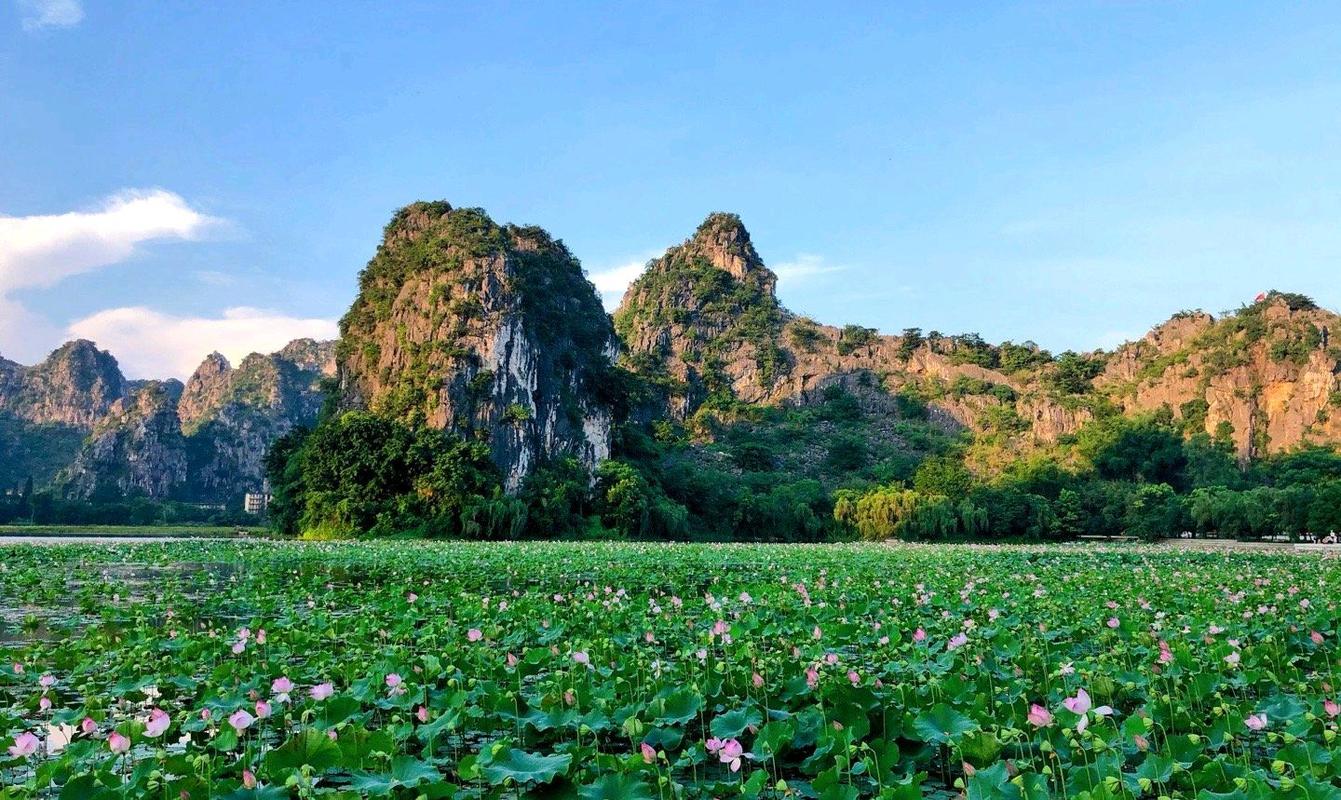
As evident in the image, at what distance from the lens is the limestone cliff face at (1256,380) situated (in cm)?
5938

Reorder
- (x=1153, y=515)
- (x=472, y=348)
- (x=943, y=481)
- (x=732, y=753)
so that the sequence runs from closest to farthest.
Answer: (x=732, y=753), (x=472, y=348), (x=1153, y=515), (x=943, y=481)

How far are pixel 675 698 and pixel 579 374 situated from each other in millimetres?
45591

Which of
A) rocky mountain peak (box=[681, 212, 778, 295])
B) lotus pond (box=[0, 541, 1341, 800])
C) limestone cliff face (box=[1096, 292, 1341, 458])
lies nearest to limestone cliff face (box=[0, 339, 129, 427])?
rocky mountain peak (box=[681, 212, 778, 295])

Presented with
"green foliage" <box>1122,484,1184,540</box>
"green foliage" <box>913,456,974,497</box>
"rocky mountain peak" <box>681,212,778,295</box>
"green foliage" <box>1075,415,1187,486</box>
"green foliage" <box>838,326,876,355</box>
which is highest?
"rocky mountain peak" <box>681,212,778,295</box>

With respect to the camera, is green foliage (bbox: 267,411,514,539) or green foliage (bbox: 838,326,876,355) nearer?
green foliage (bbox: 267,411,514,539)

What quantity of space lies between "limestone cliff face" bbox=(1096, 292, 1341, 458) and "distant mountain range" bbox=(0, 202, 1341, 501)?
15 cm

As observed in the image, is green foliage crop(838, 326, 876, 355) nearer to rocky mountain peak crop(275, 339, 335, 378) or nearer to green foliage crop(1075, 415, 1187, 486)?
green foliage crop(1075, 415, 1187, 486)

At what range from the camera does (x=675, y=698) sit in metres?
3.61

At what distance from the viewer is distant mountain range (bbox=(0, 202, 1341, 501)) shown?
42906 mm

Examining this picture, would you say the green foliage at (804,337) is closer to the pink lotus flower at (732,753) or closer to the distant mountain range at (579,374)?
the distant mountain range at (579,374)

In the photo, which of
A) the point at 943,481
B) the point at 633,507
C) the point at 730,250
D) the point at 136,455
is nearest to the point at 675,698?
the point at 633,507

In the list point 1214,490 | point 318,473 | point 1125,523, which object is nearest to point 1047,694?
point 318,473

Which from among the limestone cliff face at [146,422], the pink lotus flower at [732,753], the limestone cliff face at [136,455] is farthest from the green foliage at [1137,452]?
the limestone cliff face at [136,455]

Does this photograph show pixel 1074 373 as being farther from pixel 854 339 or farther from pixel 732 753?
pixel 732 753
